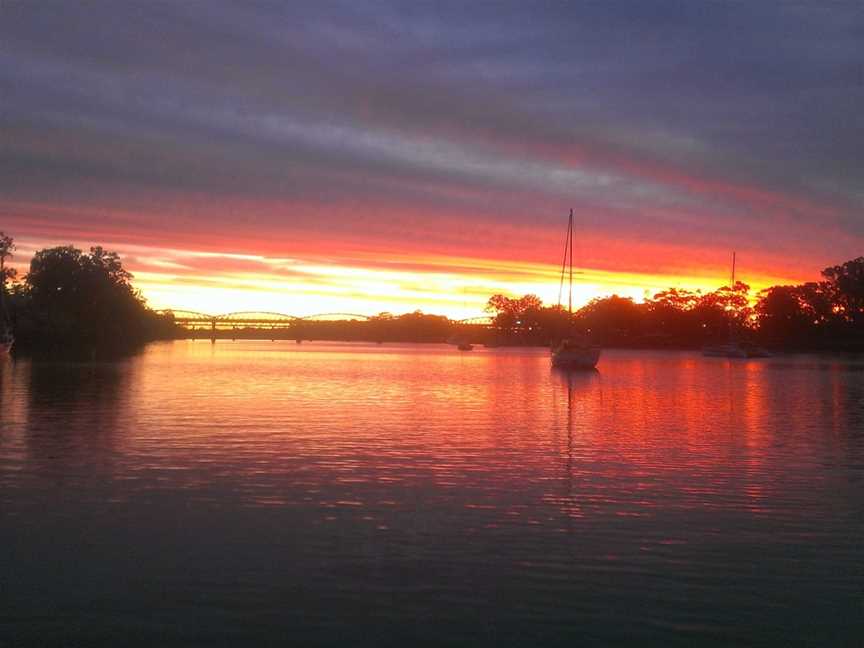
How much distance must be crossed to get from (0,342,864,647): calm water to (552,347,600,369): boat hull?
48039mm

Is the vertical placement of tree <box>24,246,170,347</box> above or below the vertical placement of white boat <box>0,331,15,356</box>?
above

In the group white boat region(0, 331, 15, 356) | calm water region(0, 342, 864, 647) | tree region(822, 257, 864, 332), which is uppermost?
tree region(822, 257, 864, 332)

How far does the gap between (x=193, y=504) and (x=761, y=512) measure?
9.93 metres

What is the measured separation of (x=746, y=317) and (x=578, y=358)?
4306 inches

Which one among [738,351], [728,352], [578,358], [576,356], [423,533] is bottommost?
[423,533]

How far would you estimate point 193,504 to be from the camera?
53.1ft

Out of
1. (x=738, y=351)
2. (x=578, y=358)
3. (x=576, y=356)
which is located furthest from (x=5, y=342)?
(x=738, y=351)

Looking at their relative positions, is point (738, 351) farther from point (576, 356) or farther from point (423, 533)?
point (423, 533)

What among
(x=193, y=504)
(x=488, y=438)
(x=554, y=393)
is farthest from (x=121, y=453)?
(x=554, y=393)

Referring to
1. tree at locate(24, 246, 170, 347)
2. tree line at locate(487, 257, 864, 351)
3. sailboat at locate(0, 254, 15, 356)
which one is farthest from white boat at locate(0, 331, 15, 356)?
tree line at locate(487, 257, 864, 351)

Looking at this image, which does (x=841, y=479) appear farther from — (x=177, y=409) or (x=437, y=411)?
(x=177, y=409)

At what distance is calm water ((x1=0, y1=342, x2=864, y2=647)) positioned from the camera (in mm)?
10219

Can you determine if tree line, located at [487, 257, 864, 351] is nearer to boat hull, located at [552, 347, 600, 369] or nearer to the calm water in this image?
boat hull, located at [552, 347, 600, 369]

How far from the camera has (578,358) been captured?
3098 inches
